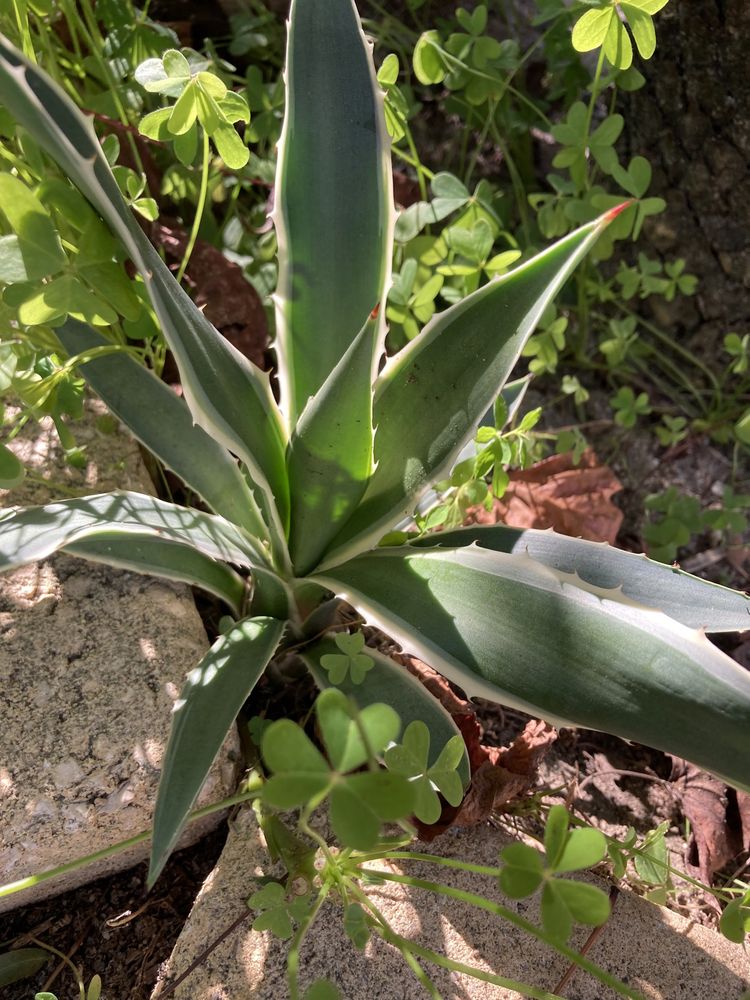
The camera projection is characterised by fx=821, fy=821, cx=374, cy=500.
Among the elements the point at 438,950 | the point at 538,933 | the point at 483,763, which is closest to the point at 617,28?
the point at 483,763

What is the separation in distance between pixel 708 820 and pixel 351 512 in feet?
2.60

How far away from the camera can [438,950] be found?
106cm

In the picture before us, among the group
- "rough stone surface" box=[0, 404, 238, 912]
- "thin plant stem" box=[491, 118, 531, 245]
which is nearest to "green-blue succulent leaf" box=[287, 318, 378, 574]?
"rough stone surface" box=[0, 404, 238, 912]

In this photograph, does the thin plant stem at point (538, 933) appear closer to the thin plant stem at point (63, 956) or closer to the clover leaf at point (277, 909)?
the clover leaf at point (277, 909)

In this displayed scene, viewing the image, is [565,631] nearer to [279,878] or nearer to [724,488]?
[279,878]

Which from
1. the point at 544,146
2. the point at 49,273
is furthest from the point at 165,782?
the point at 544,146

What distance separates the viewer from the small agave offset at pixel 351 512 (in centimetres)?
91

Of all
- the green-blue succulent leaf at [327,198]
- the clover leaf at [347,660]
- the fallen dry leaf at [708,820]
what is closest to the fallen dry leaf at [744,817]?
the fallen dry leaf at [708,820]

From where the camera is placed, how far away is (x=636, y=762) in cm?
143

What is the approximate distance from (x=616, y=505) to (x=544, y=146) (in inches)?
36.1

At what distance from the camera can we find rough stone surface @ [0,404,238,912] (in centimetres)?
106

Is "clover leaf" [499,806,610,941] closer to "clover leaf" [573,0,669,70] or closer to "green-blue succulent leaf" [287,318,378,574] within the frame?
"green-blue succulent leaf" [287,318,378,574]

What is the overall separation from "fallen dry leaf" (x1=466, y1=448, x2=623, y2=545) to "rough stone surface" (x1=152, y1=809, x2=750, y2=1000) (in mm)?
629

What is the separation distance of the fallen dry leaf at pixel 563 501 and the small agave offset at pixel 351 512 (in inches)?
16.4
